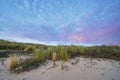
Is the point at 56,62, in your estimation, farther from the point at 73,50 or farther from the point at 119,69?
the point at 119,69

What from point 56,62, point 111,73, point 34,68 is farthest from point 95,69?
point 34,68

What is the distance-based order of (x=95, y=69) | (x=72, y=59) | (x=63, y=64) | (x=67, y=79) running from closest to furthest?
1. (x=67, y=79)
2. (x=95, y=69)
3. (x=63, y=64)
4. (x=72, y=59)

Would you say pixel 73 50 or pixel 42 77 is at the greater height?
pixel 73 50

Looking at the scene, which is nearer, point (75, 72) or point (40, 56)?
point (75, 72)

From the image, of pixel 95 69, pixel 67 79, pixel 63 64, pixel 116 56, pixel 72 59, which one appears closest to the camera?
pixel 67 79

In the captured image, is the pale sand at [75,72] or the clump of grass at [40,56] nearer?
the pale sand at [75,72]

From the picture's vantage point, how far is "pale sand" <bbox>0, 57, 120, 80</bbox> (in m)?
6.56

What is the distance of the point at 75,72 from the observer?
22.9ft

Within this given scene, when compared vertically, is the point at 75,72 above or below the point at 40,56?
below

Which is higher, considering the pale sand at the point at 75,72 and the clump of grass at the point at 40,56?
the clump of grass at the point at 40,56

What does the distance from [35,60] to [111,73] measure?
3683mm

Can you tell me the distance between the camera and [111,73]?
22.0 ft

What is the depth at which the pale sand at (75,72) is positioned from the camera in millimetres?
6559

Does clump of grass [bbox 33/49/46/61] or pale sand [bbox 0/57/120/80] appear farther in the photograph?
clump of grass [bbox 33/49/46/61]
